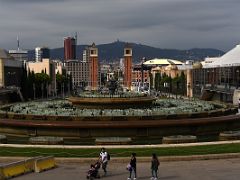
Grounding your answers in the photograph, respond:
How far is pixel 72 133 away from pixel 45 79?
105m

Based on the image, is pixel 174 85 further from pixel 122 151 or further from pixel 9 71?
pixel 122 151

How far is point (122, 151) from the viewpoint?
83.9ft

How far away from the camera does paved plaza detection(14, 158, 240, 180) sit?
69.7 feet

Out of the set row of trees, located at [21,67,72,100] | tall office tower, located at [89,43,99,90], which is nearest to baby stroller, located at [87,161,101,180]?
row of trees, located at [21,67,72,100]

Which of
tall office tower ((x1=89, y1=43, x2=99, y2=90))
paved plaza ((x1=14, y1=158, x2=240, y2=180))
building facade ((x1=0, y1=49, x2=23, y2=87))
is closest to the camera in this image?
paved plaza ((x1=14, y1=158, x2=240, y2=180))

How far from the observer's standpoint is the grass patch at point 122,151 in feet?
82.0

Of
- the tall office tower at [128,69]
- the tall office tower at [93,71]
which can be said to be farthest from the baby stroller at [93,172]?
the tall office tower at [93,71]

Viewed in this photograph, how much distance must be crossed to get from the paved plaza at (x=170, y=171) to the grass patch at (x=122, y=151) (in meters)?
1.00

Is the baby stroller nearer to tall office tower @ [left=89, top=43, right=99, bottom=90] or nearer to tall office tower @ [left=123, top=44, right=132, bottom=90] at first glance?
tall office tower @ [left=123, top=44, right=132, bottom=90]

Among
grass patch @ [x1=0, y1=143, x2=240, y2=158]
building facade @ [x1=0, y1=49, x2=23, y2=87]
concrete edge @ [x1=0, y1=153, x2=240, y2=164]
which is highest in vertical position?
building facade @ [x1=0, y1=49, x2=23, y2=87]

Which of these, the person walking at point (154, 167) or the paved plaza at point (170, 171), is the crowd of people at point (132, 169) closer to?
the person walking at point (154, 167)

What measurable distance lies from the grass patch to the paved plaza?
3.29 feet

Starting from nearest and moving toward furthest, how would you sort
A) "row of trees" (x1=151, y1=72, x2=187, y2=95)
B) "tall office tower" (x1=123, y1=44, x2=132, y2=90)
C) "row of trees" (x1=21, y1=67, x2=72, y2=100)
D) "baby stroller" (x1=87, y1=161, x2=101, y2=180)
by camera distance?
"baby stroller" (x1=87, y1=161, x2=101, y2=180)
"row of trees" (x1=21, y1=67, x2=72, y2=100)
"row of trees" (x1=151, y1=72, x2=187, y2=95)
"tall office tower" (x1=123, y1=44, x2=132, y2=90)

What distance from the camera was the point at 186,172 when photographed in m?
22.2
